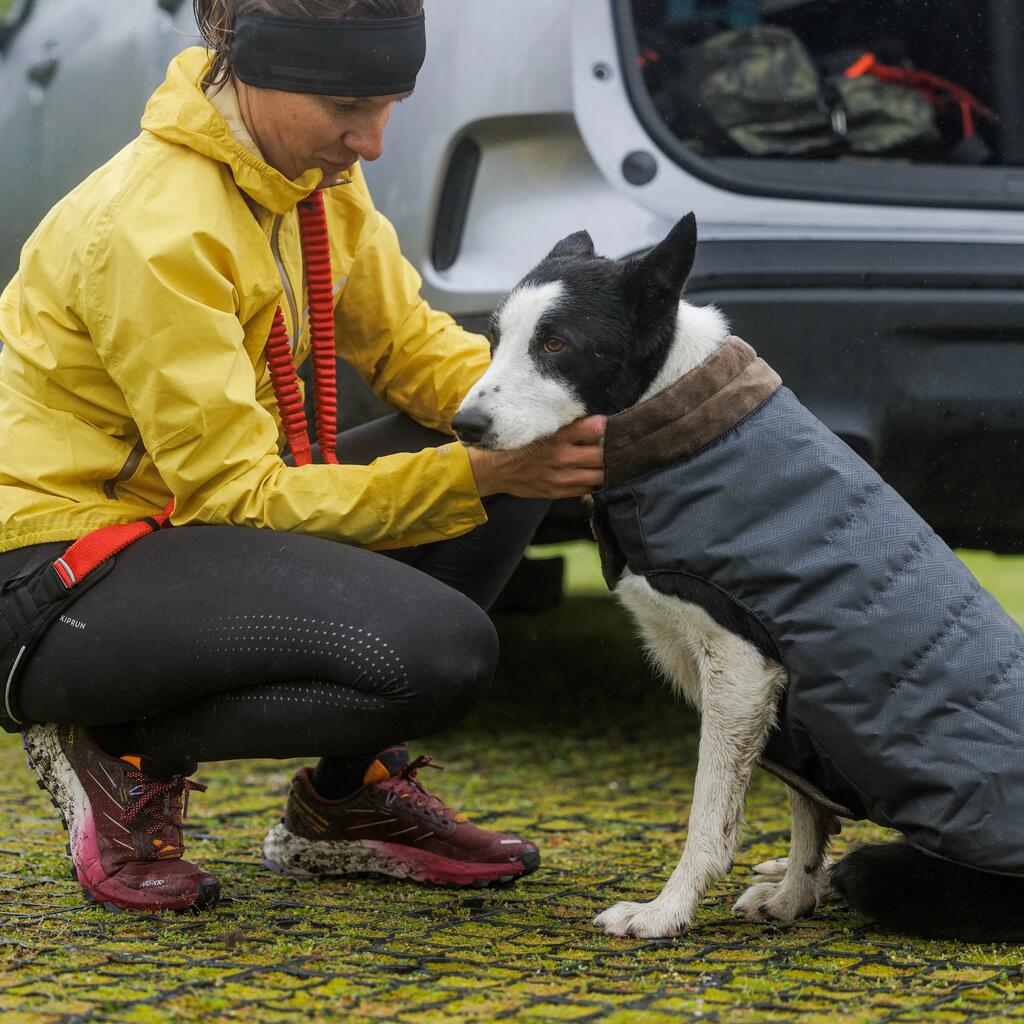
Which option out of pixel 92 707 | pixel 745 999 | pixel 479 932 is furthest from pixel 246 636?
pixel 745 999

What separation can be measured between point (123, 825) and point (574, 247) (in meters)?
1.33

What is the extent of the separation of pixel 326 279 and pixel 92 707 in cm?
89

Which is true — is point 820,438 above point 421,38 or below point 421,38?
below

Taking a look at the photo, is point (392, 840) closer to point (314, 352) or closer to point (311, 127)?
point (314, 352)

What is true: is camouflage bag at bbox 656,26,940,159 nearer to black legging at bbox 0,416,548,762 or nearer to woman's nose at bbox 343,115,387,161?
woman's nose at bbox 343,115,387,161

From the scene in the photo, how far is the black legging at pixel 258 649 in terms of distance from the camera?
2523 millimetres

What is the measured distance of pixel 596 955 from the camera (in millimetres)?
2418

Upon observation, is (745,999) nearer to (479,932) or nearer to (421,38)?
(479,932)

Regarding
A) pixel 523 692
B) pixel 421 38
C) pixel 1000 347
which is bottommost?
pixel 523 692

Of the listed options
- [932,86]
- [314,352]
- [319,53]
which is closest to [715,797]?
[314,352]

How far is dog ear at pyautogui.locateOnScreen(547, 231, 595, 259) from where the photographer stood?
2.85 meters

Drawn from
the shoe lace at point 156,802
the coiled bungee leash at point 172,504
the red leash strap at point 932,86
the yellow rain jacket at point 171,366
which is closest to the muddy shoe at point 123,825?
the shoe lace at point 156,802

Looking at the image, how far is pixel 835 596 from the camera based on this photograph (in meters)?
2.41

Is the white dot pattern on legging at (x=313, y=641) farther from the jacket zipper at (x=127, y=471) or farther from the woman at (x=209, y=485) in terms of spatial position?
the jacket zipper at (x=127, y=471)
